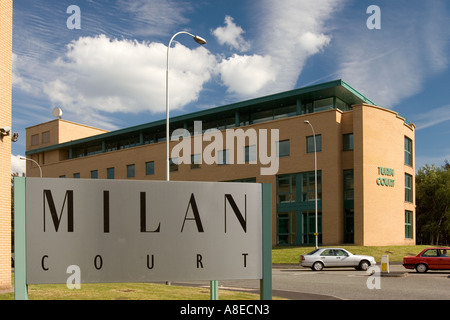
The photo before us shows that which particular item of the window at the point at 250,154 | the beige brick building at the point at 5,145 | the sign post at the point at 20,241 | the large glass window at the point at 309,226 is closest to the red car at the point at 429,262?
the large glass window at the point at 309,226

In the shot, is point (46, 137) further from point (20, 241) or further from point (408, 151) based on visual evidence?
point (20, 241)

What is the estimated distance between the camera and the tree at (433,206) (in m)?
55.9

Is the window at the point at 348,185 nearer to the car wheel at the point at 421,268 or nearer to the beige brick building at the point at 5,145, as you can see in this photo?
the car wheel at the point at 421,268

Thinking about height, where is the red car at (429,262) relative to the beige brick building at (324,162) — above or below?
below

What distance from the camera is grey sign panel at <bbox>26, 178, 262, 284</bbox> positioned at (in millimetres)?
5098

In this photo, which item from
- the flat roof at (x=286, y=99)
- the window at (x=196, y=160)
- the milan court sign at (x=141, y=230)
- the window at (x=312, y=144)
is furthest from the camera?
the window at (x=196, y=160)

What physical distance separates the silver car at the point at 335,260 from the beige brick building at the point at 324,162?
13453 mm

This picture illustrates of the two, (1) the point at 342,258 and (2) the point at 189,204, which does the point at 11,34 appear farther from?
(1) the point at 342,258

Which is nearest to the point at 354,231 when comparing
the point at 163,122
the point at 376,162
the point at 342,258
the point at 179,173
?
the point at 376,162

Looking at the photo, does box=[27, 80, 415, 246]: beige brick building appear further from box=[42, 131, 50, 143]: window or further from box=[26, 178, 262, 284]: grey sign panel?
box=[26, 178, 262, 284]: grey sign panel

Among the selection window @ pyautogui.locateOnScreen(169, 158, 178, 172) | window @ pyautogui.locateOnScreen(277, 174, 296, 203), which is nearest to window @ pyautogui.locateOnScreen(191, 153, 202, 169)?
window @ pyautogui.locateOnScreen(169, 158, 178, 172)

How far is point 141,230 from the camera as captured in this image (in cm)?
Answer: 534

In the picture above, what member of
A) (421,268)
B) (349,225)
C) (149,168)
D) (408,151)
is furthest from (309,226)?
(149,168)

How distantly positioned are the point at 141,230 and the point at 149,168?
5151cm
